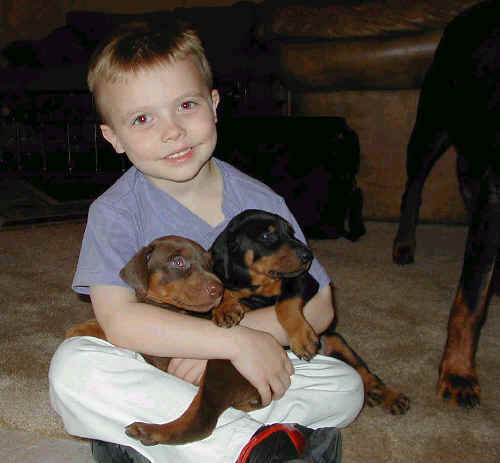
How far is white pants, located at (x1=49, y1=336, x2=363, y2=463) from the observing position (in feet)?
3.62

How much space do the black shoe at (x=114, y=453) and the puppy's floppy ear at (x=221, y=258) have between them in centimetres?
41

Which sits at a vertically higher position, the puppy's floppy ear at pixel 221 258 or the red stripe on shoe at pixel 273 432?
the puppy's floppy ear at pixel 221 258

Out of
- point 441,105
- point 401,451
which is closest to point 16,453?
point 401,451

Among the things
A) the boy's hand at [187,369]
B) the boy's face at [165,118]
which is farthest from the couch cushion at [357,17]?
the boy's hand at [187,369]

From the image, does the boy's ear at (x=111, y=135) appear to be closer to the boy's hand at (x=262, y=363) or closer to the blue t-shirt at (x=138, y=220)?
the blue t-shirt at (x=138, y=220)

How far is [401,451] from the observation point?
1.22 metres

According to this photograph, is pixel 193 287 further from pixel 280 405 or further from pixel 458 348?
pixel 458 348

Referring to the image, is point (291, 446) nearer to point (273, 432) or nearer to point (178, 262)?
point (273, 432)

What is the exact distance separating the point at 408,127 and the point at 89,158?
280 centimetres

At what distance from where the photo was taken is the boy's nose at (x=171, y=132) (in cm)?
121

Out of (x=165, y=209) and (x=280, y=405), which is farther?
(x=165, y=209)

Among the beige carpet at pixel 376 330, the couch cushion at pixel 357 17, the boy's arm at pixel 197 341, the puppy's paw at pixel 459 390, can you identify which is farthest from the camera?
the couch cushion at pixel 357 17

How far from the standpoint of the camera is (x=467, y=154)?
6.20ft

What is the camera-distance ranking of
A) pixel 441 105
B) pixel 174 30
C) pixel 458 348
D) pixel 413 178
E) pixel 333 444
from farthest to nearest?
pixel 413 178
pixel 441 105
pixel 458 348
pixel 174 30
pixel 333 444
